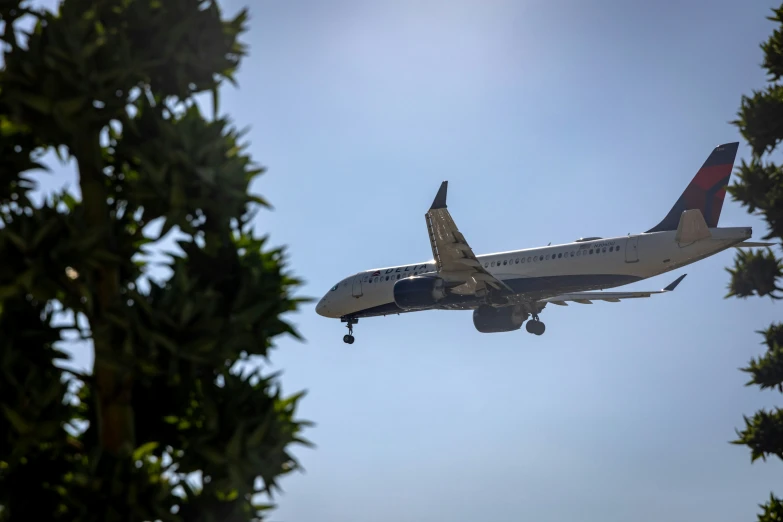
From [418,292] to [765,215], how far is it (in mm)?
29279

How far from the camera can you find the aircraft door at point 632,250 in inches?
1753

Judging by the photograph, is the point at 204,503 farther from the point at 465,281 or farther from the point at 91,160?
the point at 465,281

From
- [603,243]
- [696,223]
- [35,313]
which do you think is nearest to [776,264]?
[35,313]

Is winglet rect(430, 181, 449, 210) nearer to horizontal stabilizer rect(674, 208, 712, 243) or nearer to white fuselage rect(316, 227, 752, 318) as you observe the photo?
white fuselage rect(316, 227, 752, 318)

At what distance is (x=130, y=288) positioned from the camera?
10.7 metres

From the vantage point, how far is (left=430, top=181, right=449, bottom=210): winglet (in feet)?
132

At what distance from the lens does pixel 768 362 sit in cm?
1830

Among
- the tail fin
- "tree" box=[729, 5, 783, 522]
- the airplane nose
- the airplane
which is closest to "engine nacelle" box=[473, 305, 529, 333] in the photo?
the airplane

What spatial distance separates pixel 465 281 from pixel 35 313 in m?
36.8

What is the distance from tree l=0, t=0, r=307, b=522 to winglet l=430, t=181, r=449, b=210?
93.7 feet

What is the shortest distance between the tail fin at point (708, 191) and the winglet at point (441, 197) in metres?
12.1

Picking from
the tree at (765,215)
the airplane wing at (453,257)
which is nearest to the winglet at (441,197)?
the airplane wing at (453,257)

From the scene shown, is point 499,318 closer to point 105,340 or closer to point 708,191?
point 708,191

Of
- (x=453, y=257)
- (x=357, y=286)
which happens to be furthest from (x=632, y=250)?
(x=357, y=286)
